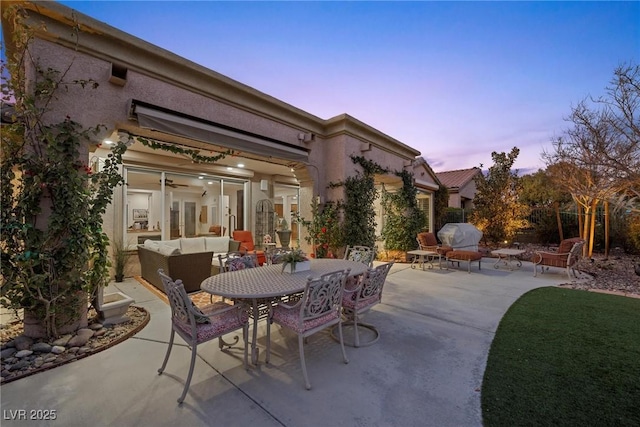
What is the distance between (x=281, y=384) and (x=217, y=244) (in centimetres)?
613

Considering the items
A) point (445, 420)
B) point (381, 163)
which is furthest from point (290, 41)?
point (445, 420)

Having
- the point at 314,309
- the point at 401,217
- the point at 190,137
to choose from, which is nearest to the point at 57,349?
the point at 314,309

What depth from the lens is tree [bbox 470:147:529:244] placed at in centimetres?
1119

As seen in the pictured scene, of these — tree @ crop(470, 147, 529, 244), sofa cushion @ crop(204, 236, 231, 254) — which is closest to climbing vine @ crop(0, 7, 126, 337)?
sofa cushion @ crop(204, 236, 231, 254)

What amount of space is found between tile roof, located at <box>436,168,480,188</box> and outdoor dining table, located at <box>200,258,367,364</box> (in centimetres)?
1705

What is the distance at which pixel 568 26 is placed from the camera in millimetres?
5934

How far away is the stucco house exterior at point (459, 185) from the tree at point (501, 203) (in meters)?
5.27

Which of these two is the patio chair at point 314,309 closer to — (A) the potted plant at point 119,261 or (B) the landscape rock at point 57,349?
(B) the landscape rock at point 57,349

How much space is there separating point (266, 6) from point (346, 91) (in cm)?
336

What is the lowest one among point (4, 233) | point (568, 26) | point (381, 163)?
point (4, 233)

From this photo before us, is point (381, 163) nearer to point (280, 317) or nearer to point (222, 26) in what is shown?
point (222, 26)

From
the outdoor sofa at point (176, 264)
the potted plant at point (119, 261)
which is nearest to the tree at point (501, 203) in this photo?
the outdoor sofa at point (176, 264)

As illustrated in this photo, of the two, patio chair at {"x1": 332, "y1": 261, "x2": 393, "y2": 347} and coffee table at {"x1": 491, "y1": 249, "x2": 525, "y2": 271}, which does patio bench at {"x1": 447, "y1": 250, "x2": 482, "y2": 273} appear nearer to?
coffee table at {"x1": 491, "y1": 249, "x2": 525, "y2": 271}

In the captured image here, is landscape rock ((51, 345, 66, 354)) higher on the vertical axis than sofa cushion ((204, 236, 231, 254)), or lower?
lower
